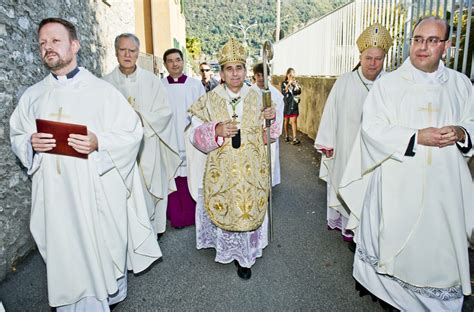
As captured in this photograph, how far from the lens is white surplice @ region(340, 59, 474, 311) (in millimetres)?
2945

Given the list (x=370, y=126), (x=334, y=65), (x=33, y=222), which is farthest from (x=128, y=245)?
(x=334, y=65)

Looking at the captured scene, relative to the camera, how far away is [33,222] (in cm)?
304

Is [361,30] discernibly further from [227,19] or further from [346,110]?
[227,19]

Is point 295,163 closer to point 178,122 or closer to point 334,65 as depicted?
point 334,65

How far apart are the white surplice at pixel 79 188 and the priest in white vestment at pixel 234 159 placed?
962mm

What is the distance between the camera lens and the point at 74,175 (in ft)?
9.65

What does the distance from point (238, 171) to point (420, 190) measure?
1.61 metres

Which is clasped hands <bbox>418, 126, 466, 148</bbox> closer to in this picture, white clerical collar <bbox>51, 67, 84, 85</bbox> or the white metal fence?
the white metal fence

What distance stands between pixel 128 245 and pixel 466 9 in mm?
4405

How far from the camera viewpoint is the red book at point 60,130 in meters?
2.80

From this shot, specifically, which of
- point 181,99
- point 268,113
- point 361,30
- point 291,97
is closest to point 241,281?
point 268,113

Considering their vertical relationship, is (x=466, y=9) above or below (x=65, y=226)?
above

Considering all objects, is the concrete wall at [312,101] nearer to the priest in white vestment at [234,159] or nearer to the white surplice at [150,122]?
the white surplice at [150,122]

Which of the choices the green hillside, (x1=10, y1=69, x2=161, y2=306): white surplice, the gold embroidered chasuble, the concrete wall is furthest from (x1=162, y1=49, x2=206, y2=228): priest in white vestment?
the green hillside
